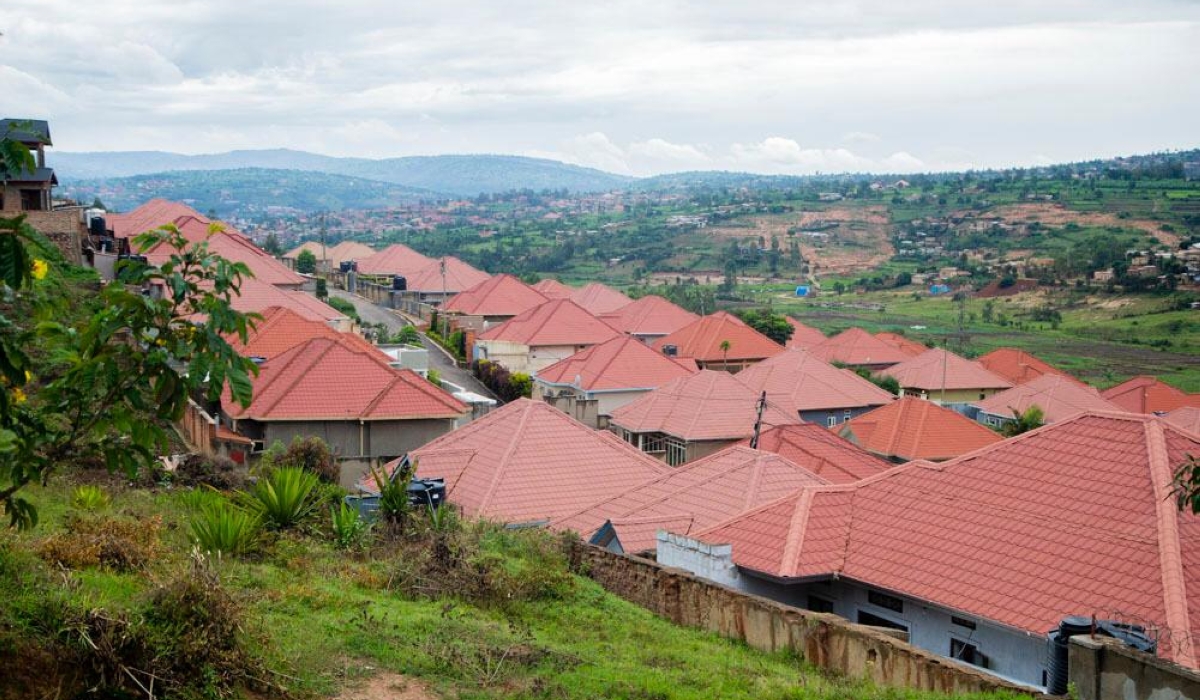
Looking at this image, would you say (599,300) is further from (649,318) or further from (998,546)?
(998,546)

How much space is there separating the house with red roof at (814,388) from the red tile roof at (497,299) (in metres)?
17.1

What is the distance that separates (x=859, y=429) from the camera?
127ft

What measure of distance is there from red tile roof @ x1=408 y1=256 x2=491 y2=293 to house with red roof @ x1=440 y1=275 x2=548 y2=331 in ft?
18.8

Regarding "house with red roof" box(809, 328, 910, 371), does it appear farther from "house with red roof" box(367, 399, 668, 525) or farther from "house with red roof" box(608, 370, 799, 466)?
"house with red roof" box(367, 399, 668, 525)

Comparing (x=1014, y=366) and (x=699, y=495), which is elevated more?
(x=699, y=495)

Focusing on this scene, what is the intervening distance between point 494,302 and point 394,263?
2125 cm

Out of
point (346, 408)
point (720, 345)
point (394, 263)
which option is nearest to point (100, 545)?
point (346, 408)

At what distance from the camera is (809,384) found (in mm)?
44156

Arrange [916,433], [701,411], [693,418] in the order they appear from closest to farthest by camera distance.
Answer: [693,418]
[701,411]
[916,433]

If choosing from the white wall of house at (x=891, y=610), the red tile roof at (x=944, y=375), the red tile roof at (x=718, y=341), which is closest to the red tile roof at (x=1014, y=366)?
the red tile roof at (x=944, y=375)

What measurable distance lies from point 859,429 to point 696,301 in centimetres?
5084

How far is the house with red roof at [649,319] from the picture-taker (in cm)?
6053

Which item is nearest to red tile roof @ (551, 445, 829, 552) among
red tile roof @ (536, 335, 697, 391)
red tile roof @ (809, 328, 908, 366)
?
red tile roof @ (536, 335, 697, 391)

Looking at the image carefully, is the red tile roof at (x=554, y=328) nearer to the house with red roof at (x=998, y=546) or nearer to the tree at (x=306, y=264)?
the tree at (x=306, y=264)
